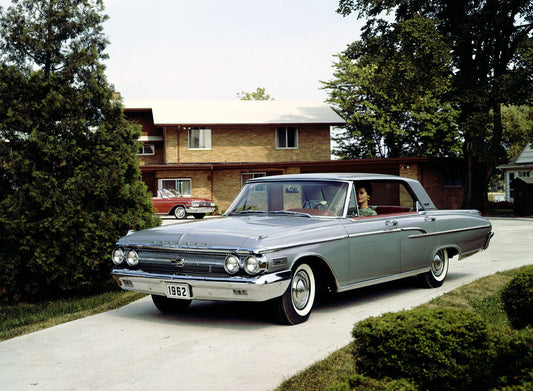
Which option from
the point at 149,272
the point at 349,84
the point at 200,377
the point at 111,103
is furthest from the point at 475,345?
the point at 349,84

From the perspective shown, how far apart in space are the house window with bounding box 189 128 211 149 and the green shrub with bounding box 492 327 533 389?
35755 mm

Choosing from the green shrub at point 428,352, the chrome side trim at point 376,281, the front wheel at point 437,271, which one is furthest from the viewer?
the front wheel at point 437,271

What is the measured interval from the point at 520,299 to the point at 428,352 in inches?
69.7

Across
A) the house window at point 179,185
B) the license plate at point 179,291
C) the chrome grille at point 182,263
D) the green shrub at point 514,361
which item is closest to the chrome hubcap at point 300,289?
the chrome grille at point 182,263

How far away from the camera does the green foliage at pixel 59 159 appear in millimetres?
9117

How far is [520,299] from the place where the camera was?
195 inches

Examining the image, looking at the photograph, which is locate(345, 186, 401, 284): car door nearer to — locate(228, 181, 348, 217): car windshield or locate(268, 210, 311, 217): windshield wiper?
locate(228, 181, 348, 217): car windshield

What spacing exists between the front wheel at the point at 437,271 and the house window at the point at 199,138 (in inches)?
1198

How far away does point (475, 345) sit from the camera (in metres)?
3.69

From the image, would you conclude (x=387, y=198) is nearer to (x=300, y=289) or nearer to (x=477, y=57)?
(x=300, y=289)

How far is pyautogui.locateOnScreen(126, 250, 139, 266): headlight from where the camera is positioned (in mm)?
6832

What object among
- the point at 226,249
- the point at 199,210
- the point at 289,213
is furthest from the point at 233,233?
the point at 199,210

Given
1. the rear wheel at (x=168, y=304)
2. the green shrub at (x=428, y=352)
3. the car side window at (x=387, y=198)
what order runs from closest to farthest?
the green shrub at (x=428, y=352) → the rear wheel at (x=168, y=304) → the car side window at (x=387, y=198)

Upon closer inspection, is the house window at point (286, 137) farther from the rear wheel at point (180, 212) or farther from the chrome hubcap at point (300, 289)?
the chrome hubcap at point (300, 289)
